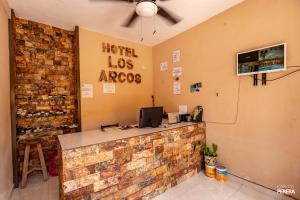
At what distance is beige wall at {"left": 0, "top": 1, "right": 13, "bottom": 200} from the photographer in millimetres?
1901

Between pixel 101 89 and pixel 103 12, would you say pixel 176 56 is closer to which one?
pixel 103 12

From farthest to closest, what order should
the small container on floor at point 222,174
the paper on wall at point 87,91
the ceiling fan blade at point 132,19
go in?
the paper on wall at point 87,91 → the small container on floor at point 222,174 → the ceiling fan blade at point 132,19

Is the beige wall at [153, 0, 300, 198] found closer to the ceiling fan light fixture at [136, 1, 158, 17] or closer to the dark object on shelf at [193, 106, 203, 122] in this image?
the dark object on shelf at [193, 106, 203, 122]

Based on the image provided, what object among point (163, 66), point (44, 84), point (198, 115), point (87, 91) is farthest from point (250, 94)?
point (44, 84)

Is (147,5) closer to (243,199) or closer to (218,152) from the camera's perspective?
(218,152)

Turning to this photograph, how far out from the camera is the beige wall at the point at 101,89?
9.77 feet

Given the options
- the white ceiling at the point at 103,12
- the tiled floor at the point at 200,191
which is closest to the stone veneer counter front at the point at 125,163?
the tiled floor at the point at 200,191

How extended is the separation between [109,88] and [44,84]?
117 cm

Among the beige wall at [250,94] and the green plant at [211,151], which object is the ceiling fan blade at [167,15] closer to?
the beige wall at [250,94]

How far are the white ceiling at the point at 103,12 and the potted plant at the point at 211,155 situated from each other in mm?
2293

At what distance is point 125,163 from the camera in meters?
1.74

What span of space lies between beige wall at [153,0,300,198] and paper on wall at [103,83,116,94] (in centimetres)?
157

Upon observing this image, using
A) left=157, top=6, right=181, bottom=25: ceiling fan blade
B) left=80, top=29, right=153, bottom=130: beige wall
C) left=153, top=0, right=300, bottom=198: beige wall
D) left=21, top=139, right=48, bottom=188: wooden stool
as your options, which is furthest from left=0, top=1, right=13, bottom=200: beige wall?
left=153, top=0, right=300, bottom=198: beige wall

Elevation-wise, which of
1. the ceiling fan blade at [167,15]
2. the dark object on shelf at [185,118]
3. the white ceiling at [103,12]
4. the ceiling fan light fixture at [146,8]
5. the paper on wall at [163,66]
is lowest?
the dark object on shelf at [185,118]
